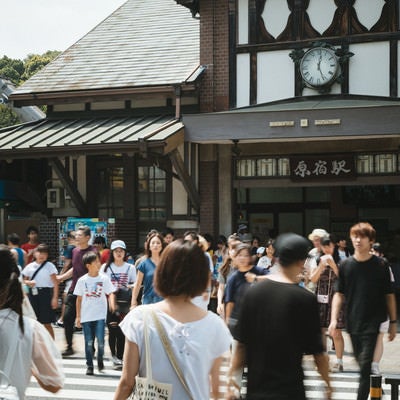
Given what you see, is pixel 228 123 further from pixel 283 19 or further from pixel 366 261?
pixel 366 261

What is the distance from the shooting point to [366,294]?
7574 mm

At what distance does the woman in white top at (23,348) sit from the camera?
160 inches

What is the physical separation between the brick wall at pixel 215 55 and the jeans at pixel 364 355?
11582mm

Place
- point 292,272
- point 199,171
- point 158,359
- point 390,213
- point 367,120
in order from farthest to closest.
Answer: point 390,213 → point 199,171 → point 367,120 → point 292,272 → point 158,359

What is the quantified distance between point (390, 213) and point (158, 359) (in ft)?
63.9

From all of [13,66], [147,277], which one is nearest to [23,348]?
[147,277]

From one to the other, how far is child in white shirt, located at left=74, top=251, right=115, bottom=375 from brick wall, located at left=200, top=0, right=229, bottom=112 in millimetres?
8483

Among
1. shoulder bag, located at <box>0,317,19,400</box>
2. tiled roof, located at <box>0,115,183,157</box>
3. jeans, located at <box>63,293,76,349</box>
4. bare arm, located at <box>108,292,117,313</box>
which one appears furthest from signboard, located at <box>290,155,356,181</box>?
shoulder bag, located at <box>0,317,19,400</box>

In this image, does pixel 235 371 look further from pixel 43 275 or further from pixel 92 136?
pixel 92 136

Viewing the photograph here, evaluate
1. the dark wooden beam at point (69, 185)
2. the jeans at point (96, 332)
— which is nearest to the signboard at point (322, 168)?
the dark wooden beam at point (69, 185)

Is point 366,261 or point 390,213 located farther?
point 390,213

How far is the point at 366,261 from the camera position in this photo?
25.1 ft

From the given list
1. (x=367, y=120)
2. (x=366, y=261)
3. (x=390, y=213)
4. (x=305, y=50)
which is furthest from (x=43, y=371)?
(x=390, y=213)

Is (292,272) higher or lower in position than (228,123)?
lower
